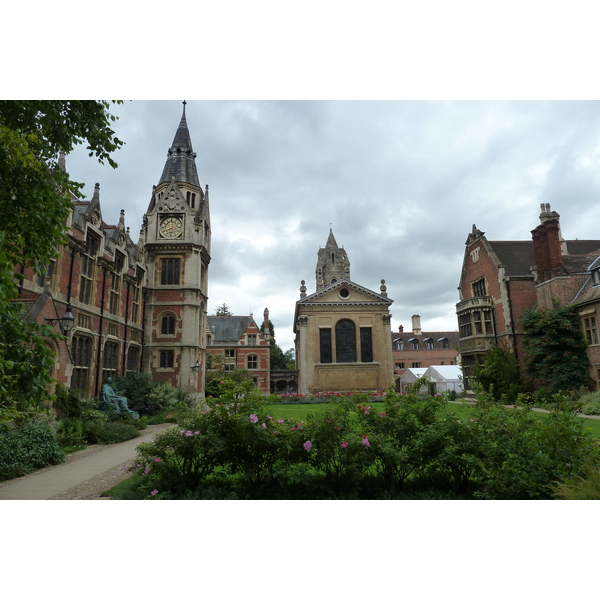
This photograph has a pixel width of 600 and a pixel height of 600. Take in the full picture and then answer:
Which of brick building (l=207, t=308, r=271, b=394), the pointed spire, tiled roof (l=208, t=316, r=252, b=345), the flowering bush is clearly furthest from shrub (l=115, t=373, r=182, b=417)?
tiled roof (l=208, t=316, r=252, b=345)

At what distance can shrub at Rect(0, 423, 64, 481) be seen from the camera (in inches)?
341

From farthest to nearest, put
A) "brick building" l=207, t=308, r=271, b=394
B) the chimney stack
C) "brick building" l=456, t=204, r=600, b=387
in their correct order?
1. the chimney stack
2. "brick building" l=207, t=308, r=271, b=394
3. "brick building" l=456, t=204, r=600, b=387

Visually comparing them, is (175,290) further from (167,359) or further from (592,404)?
(592,404)

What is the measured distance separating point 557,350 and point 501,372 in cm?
367

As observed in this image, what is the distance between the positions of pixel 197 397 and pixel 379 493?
19.6m

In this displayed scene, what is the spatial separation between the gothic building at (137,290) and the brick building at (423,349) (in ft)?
150

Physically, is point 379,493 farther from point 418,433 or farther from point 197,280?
point 197,280

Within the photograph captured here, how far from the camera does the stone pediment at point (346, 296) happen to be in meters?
46.2

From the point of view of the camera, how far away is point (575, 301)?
23.4m

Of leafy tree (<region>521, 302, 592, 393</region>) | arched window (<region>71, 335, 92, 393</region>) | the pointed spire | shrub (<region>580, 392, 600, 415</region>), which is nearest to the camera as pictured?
arched window (<region>71, 335, 92, 393</region>)

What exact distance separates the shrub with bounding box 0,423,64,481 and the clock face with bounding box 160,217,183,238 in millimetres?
17627

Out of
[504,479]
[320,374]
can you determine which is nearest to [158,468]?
[504,479]

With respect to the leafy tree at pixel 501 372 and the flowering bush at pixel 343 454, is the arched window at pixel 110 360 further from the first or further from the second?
the leafy tree at pixel 501 372

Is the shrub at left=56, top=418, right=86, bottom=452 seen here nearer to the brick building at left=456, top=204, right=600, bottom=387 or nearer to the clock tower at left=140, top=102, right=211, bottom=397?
the clock tower at left=140, top=102, right=211, bottom=397
